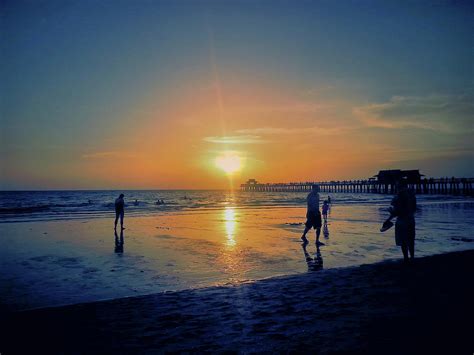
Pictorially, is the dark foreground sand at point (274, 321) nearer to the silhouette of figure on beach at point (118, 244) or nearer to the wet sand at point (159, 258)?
the wet sand at point (159, 258)

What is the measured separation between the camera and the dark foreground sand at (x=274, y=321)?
13.4 ft

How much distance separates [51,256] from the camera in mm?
11508

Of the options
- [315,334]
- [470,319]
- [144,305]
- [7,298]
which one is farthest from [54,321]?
[470,319]

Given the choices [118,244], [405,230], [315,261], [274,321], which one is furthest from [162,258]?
[405,230]

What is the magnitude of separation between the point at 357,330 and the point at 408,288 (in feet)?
8.31

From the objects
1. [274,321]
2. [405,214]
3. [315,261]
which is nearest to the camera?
[274,321]

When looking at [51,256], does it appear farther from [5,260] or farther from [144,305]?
[144,305]

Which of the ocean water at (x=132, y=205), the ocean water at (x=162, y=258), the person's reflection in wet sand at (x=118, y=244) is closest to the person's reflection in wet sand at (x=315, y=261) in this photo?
the ocean water at (x=162, y=258)

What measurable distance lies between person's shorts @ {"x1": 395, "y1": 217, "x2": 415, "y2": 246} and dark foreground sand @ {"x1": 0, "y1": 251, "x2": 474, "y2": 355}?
1.58 metres

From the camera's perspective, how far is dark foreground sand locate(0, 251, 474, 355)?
13.4 feet

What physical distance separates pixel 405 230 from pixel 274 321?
5336 mm

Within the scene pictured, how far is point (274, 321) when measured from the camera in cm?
491

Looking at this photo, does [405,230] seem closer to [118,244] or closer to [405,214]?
[405,214]

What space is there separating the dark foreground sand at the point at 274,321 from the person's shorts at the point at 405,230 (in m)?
1.58
